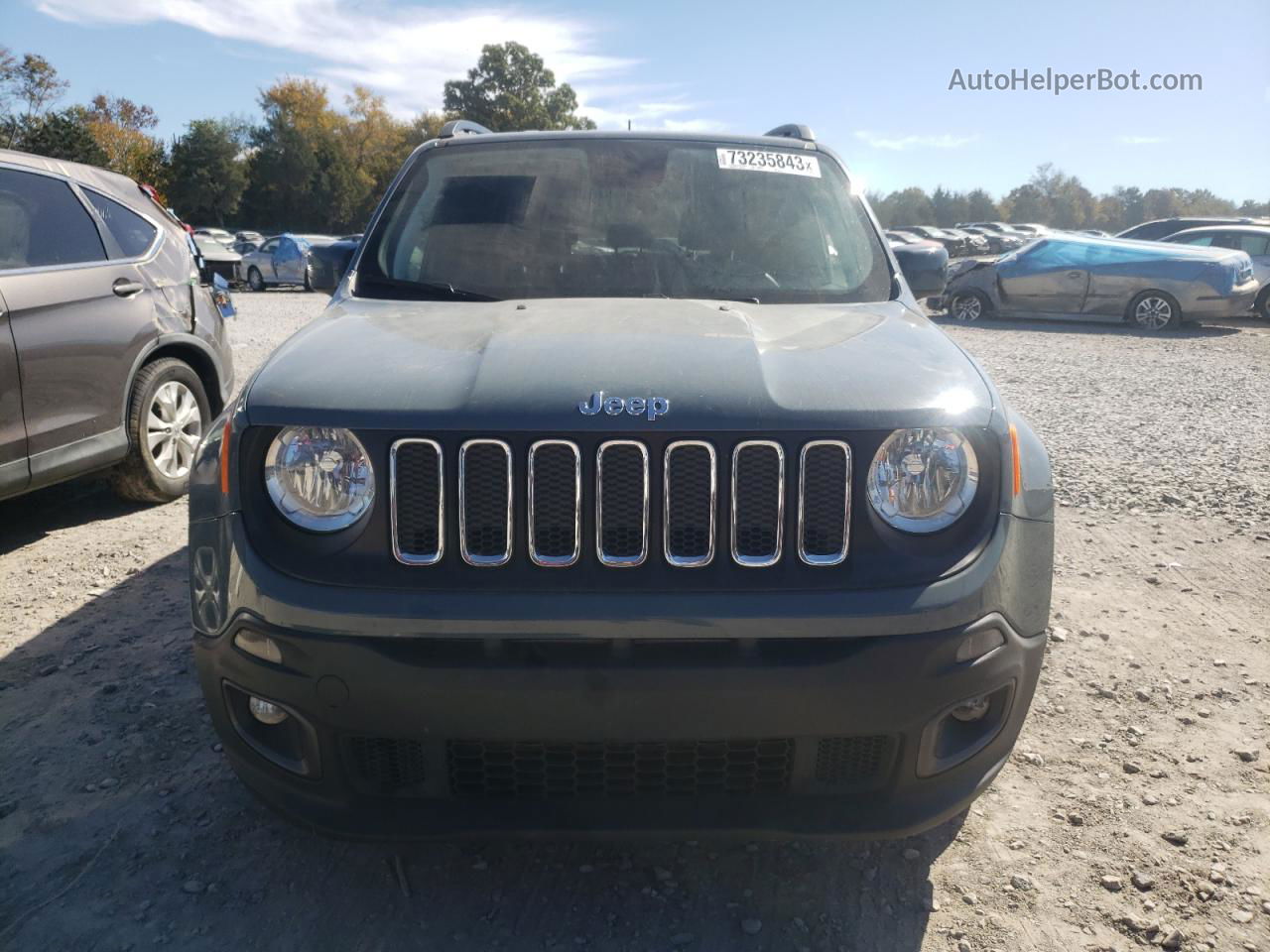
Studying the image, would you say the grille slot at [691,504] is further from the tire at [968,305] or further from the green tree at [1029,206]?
the green tree at [1029,206]

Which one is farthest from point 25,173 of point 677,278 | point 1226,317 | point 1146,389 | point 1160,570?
point 1226,317

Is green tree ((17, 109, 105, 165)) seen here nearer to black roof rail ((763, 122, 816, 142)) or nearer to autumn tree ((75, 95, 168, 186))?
autumn tree ((75, 95, 168, 186))

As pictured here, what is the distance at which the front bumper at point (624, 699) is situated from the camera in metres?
2.06

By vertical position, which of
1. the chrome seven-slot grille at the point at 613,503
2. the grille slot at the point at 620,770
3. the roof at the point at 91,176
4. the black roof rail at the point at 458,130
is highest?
the black roof rail at the point at 458,130

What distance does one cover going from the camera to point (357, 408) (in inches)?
86.1

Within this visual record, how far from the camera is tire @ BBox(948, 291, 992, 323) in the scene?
56.1 feet

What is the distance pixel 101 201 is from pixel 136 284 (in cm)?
48

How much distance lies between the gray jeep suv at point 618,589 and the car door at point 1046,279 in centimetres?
1528

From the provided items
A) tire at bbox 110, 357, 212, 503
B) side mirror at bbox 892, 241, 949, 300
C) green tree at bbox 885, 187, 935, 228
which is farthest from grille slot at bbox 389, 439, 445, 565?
green tree at bbox 885, 187, 935, 228

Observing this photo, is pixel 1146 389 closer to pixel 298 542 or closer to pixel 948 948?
pixel 948 948

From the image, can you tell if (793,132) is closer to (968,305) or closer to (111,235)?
(111,235)

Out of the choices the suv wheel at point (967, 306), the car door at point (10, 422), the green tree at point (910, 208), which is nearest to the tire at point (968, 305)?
the suv wheel at point (967, 306)

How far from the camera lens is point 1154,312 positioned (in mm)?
15797

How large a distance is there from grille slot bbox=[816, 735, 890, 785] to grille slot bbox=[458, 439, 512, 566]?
2.63 feet
